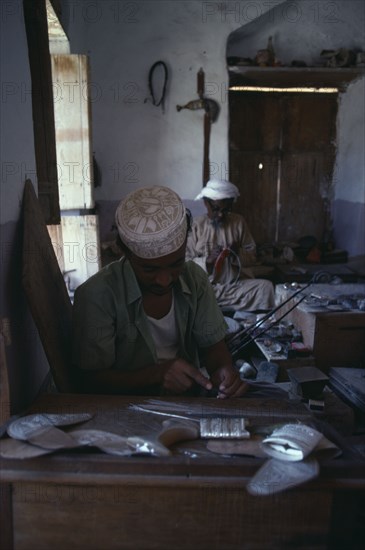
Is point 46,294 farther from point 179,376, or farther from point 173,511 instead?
point 173,511

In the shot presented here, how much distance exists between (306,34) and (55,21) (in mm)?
4103

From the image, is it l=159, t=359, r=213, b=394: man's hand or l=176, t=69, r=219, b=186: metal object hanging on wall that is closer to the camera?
l=159, t=359, r=213, b=394: man's hand

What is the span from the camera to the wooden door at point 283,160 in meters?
6.59

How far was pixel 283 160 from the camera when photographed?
6742mm

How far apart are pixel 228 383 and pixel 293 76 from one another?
5.45 m

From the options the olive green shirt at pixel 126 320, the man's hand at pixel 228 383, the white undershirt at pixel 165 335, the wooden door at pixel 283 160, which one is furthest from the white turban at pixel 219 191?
the man's hand at pixel 228 383

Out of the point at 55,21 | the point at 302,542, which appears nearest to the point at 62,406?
the point at 302,542

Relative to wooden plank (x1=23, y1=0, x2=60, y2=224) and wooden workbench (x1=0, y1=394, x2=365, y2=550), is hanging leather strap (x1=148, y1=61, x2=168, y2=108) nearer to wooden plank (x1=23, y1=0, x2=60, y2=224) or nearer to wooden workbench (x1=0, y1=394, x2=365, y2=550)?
wooden plank (x1=23, y1=0, x2=60, y2=224)

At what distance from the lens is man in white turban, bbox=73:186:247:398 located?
1.67 m

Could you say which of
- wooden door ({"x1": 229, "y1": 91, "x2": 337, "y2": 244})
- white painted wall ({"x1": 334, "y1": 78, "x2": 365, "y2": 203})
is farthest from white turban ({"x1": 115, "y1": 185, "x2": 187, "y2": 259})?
wooden door ({"x1": 229, "y1": 91, "x2": 337, "y2": 244})

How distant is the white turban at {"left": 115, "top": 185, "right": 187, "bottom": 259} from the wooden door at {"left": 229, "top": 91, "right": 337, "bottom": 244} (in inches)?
203

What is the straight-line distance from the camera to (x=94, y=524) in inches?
42.5

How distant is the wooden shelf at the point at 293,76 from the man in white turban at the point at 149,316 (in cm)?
475

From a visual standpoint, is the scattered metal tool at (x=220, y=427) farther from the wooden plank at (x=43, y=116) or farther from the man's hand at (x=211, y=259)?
the man's hand at (x=211, y=259)
